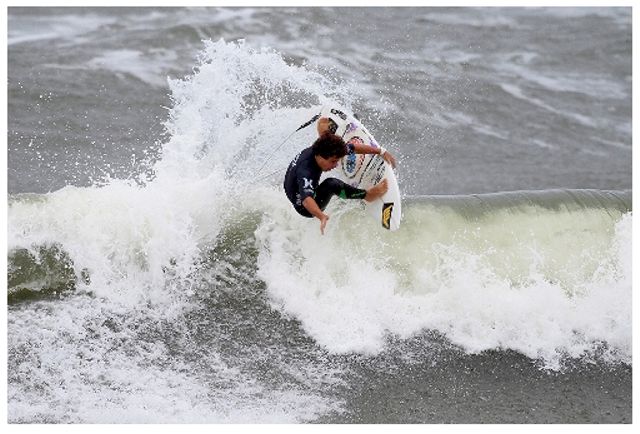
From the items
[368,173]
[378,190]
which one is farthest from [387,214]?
[368,173]

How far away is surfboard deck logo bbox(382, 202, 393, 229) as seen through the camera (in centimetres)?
721

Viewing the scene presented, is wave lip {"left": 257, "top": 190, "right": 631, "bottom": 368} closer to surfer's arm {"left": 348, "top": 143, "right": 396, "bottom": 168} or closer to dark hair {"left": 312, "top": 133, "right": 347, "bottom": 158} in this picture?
surfer's arm {"left": 348, "top": 143, "right": 396, "bottom": 168}

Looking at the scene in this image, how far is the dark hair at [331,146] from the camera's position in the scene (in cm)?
639

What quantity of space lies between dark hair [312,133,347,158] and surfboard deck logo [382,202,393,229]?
0.97 metres

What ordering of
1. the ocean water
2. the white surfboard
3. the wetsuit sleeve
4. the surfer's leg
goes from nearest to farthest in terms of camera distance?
the ocean water, the wetsuit sleeve, the surfer's leg, the white surfboard

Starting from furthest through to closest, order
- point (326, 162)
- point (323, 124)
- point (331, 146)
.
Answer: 1. point (323, 124)
2. point (326, 162)
3. point (331, 146)

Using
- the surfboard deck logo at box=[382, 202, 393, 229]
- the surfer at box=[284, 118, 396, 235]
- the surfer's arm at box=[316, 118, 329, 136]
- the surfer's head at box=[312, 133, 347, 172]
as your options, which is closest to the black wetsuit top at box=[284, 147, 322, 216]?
the surfer at box=[284, 118, 396, 235]

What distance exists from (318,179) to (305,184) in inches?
6.0

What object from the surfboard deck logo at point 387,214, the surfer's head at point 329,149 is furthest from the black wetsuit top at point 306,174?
the surfboard deck logo at point 387,214

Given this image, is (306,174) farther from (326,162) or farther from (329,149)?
(329,149)

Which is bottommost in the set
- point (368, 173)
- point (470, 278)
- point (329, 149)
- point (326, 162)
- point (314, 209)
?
point (470, 278)

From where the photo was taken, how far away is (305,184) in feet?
21.5

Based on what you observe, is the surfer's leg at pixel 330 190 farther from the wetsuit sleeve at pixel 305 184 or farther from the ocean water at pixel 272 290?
the ocean water at pixel 272 290

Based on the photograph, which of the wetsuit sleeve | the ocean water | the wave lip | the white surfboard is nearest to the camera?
the ocean water
